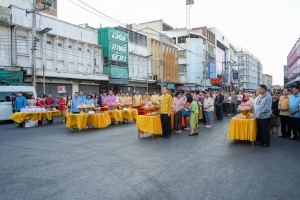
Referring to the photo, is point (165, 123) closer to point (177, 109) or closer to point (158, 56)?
point (177, 109)

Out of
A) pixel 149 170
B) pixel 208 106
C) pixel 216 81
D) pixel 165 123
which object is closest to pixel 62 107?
pixel 165 123

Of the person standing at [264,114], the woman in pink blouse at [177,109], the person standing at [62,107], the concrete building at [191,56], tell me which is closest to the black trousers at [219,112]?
the woman in pink blouse at [177,109]

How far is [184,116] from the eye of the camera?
13.2 m

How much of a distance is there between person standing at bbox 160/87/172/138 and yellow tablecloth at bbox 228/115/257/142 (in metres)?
2.48

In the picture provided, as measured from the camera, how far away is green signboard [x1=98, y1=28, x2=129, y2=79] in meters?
29.1

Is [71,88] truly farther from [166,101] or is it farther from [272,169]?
[272,169]

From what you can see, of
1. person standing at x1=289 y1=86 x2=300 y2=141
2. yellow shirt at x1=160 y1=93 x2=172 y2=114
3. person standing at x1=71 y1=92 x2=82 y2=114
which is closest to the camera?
person standing at x1=289 y1=86 x2=300 y2=141

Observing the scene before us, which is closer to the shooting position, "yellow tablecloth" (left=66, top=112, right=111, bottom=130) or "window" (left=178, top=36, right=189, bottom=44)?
"yellow tablecloth" (left=66, top=112, right=111, bottom=130)

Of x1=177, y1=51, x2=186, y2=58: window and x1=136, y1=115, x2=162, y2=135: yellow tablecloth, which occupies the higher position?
x1=177, y1=51, x2=186, y2=58: window

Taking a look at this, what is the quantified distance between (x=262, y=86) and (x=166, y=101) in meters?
3.47

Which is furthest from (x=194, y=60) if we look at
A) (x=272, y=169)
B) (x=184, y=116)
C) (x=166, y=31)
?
(x=272, y=169)

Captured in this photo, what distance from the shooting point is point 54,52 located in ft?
77.9

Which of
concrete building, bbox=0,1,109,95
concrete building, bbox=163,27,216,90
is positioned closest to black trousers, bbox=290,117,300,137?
concrete building, bbox=0,1,109,95

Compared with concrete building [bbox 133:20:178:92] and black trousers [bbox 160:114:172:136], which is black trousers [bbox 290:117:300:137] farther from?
concrete building [bbox 133:20:178:92]
